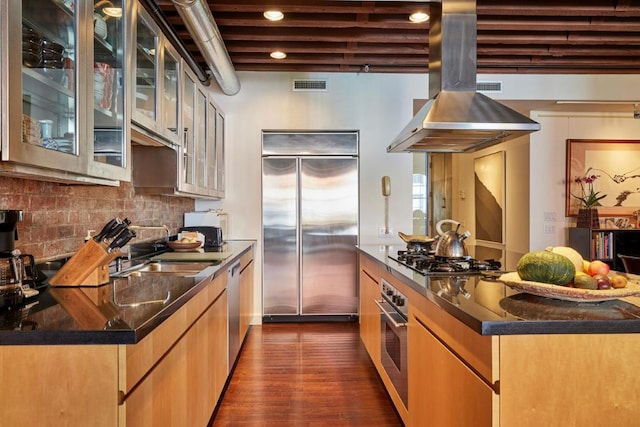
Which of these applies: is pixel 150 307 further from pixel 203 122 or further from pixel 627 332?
pixel 203 122

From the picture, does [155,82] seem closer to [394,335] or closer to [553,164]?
[394,335]

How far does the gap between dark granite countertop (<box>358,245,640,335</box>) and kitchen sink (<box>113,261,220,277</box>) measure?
1358 mm

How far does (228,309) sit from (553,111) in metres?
4.39

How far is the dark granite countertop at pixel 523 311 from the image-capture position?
1.21 meters

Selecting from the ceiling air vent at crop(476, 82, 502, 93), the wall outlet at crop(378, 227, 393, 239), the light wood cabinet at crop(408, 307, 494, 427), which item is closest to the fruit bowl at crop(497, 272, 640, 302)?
the light wood cabinet at crop(408, 307, 494, 427)

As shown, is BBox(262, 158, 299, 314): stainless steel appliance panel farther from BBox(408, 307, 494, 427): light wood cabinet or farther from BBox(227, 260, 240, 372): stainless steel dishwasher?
BBox(408, 307, 494, 427): light wood cabinet

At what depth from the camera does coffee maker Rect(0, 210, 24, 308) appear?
1381 mm

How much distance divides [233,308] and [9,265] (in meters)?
1.76

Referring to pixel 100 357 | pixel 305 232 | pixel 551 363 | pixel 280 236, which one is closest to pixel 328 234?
pixel 305 232

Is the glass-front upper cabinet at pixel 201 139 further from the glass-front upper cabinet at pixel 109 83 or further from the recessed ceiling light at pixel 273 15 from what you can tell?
the glass-front upper cabinet at pixel 109 83

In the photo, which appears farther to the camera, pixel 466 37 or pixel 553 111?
pixel 553 111

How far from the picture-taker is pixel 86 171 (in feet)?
5.15

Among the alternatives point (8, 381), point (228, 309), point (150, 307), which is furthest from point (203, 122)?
point (8, 381)

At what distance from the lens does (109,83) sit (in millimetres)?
1824
